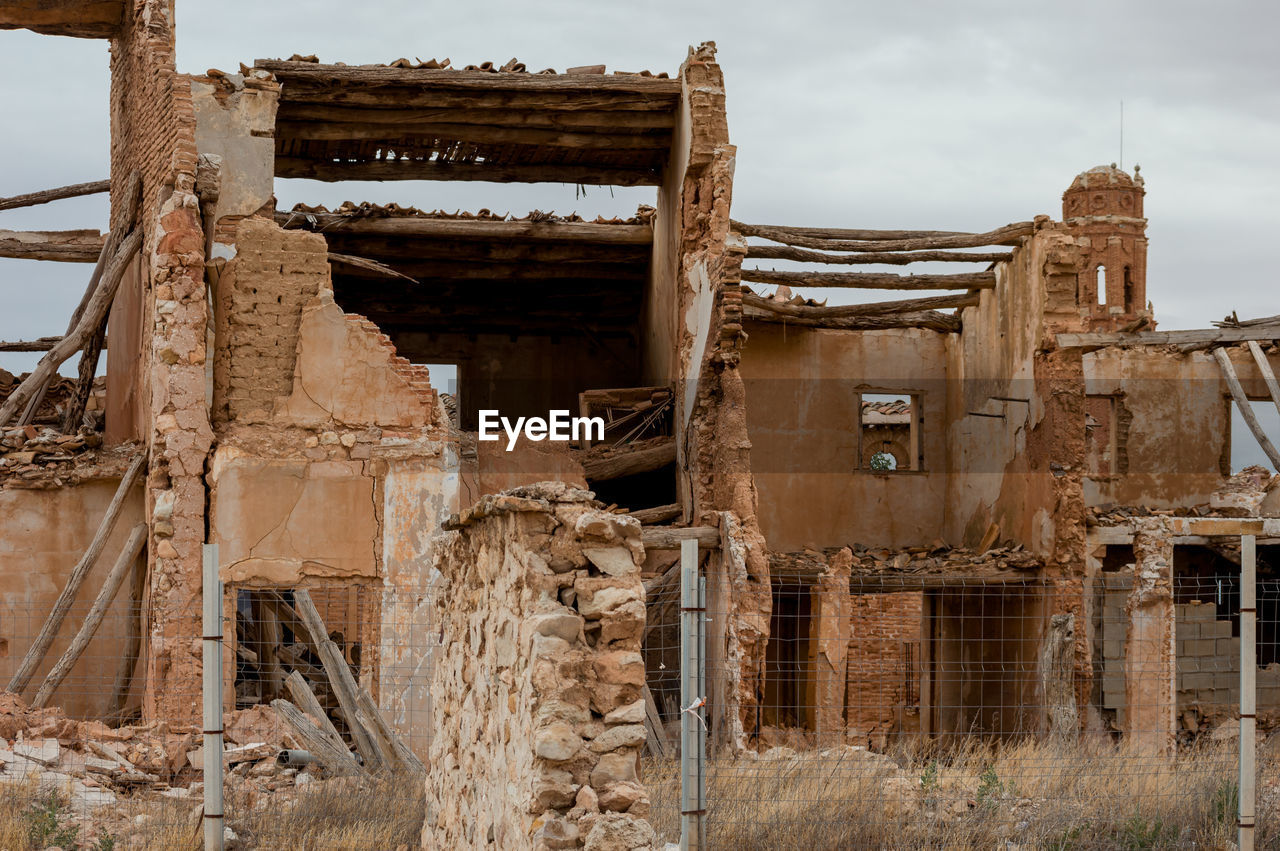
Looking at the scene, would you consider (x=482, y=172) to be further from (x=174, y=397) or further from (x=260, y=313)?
(x=174, y=397)

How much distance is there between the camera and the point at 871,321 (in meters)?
19.8

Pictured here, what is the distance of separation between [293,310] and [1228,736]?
1238cm

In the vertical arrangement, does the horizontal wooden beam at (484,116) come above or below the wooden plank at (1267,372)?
above

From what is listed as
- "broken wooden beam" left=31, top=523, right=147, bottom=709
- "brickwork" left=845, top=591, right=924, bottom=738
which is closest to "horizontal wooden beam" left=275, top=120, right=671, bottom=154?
"broken wooden beam" left=31, top=523, right=147, bottom=709

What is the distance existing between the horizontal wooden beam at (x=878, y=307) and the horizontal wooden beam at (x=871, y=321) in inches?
2.3

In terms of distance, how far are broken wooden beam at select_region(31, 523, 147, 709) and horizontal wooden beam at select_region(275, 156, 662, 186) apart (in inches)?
219

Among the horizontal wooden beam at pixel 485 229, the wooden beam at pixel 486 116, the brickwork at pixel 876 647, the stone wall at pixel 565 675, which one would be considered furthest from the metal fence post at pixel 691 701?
the brickwork at pixel 876 647

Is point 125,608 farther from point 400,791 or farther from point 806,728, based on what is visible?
point 806,728

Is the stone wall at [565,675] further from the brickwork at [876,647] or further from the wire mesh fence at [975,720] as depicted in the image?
the brickwork at [876,647]

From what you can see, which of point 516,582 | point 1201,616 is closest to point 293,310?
point 516,582

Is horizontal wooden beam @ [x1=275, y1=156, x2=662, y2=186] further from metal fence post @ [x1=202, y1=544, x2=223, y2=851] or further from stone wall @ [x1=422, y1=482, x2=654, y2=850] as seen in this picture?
stone wall @ [x1=422, y1=482, x2=654, y2=850]

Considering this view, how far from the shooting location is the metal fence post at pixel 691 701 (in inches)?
259

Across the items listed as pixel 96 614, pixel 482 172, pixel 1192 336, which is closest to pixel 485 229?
pixel 482 172

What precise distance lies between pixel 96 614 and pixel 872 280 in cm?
1099
